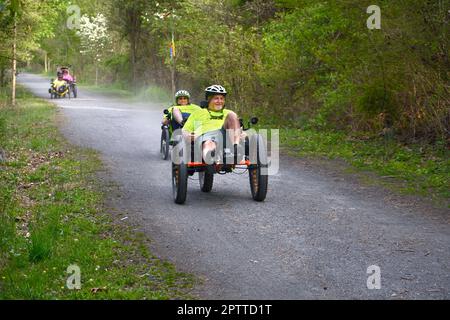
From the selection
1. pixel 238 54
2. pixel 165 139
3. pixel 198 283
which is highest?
pixel 238 54

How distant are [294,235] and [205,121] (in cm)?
290

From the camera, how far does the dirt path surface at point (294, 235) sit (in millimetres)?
6180

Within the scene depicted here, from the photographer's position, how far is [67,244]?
741 cm

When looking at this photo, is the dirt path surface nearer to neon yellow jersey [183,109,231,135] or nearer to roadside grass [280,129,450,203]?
roadside grass [280,129,450,203]

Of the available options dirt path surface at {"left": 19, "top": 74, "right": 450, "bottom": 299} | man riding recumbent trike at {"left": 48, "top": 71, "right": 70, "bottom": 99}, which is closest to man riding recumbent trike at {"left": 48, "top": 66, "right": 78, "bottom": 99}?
man riding recumbent trike at {"left": 48, "top": 71, "right": 70, "bottom": 99}

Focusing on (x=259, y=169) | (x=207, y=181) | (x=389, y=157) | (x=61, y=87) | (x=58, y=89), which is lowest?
(x=207, y=181)

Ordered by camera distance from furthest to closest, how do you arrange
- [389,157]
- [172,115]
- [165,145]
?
[165,145] → [389,157] → [172,115]

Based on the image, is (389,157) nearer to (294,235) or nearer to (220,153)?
(220,153)

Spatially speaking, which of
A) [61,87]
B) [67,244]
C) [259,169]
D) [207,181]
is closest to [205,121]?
[207,181]

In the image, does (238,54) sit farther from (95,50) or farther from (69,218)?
(95,50)

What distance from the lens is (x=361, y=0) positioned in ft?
45.9

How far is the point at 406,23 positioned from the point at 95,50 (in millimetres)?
40136

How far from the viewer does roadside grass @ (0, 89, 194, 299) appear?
6035 millimetres

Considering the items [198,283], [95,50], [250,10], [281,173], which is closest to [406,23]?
[281,173]
